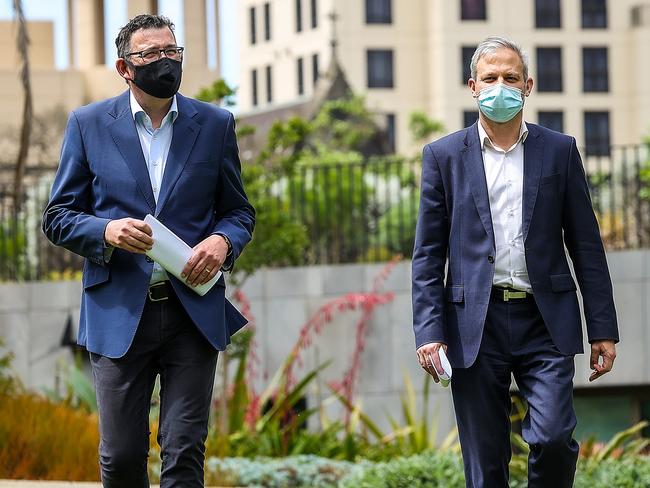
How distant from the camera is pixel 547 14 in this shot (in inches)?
3007

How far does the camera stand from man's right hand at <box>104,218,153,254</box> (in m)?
6.37

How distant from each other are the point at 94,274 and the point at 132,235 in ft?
1.35

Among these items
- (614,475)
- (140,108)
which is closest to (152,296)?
(140,108)

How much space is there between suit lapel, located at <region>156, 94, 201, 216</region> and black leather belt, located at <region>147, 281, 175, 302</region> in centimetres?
27

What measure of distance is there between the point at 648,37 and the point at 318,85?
25.1 metres

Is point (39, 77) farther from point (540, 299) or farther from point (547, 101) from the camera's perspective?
point (540, 299)

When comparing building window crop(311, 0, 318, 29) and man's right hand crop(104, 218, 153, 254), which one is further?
building window crop(311, 0, 318, 29)

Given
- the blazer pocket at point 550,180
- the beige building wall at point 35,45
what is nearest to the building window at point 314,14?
the beige building wall at point 35,45

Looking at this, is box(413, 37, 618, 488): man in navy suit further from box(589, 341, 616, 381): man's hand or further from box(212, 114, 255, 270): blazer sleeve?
box(212, 114, 255, 270): blazer sleeve

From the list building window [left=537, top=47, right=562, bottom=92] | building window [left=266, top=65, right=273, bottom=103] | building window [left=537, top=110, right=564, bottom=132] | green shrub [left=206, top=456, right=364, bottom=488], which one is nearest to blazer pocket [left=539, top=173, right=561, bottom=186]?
green shrub [left=206, top=456, right=364, bottom=488]

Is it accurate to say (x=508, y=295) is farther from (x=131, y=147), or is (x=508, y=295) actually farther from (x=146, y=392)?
(x=131, y=147)

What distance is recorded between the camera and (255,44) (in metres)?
79.4

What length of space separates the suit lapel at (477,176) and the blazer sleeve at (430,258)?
5.4 inches

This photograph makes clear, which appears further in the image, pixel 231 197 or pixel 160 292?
pixel 231 197
